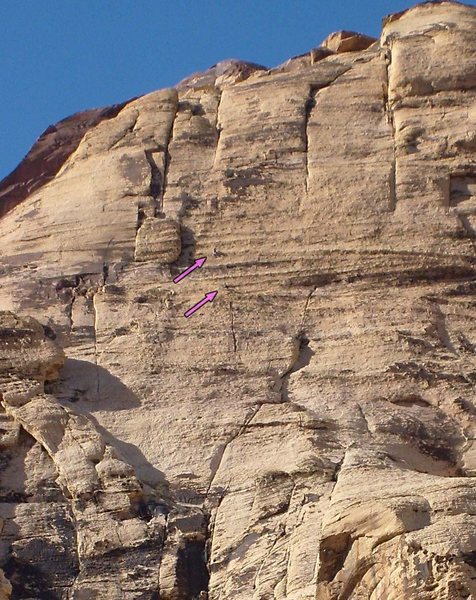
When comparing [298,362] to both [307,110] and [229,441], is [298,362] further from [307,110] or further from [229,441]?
[307,110]

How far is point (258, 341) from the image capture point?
2864 centimetres

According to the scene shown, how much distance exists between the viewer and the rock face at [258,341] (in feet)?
82.6

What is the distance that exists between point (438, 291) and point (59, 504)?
5.68 m

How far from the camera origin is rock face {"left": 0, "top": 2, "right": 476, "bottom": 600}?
25.2m

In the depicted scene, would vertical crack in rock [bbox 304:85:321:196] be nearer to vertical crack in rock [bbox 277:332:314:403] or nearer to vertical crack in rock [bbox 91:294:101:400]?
vertical crack in rock [bbox 277:332:314:403]

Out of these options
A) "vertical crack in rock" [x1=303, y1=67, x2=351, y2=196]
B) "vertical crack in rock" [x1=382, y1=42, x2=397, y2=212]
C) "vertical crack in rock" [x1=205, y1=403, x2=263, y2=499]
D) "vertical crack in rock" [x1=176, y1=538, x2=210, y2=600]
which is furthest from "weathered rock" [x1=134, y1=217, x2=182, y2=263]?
"vertical crack in rock" [x1=176, y1=538, x2=210, y2=600]

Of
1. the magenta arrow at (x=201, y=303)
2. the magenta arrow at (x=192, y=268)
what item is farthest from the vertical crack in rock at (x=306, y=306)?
the magenta arrow at (x=192, y=268)

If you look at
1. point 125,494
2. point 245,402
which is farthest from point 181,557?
point 245,402

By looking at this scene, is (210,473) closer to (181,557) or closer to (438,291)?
(181,557)

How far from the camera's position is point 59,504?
2639 cm

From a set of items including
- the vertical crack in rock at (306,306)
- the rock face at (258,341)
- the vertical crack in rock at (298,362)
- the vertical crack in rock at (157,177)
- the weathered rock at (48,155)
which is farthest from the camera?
the weathered rock at (48,155)

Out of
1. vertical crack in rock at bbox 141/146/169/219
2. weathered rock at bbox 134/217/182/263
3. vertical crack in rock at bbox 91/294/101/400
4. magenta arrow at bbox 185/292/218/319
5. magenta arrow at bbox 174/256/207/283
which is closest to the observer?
vertical crack in rock at bbox 91/294/101/400

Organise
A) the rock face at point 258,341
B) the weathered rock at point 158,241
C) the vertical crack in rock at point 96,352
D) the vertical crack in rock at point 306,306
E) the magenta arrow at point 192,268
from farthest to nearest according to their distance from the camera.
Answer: the weathered rock at point 158,241 < the magenta arrow at point 192,268 < the vertical crack in rock at point 306,306 < the vertical crack in rock at point 96,352 < the rock face at point 258,341

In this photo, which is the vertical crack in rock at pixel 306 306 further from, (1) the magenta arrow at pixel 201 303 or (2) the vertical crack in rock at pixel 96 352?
(2) the vertical crack in rock at pixel 96 352
